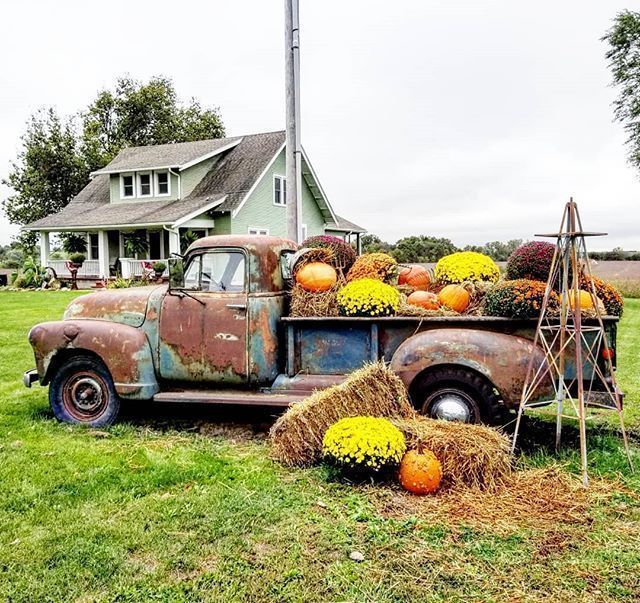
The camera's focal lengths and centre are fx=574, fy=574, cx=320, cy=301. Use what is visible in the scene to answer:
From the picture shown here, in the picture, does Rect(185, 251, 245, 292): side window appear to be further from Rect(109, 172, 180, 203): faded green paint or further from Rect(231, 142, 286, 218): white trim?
Rect(109, 172, 180, 203): faded green paint

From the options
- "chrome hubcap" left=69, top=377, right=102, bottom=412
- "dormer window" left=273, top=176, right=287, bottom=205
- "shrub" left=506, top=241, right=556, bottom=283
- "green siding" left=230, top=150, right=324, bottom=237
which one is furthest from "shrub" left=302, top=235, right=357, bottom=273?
"dormer window" left=273, top=176, right=287, bottom=205

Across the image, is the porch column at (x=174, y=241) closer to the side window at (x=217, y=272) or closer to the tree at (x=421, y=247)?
the tree at (x=421, y=247)

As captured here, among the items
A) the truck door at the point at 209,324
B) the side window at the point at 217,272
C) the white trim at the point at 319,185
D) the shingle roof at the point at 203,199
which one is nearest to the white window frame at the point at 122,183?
the shingle roof at the point at 203,199

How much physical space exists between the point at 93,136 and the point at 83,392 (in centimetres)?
3556

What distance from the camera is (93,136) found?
1468 inches

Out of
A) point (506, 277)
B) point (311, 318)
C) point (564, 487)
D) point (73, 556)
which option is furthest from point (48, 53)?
point (564, 487)

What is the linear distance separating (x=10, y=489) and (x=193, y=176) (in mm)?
23006

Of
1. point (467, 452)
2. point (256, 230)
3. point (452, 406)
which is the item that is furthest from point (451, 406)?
point (256, 230)

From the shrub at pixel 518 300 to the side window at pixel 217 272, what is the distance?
2396 millimetres

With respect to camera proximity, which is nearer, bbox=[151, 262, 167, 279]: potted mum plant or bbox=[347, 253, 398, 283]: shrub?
bbox=[347, 253, 398, 283]: shrub

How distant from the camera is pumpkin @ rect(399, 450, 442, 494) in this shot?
4.16 m

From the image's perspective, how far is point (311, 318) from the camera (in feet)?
17.9

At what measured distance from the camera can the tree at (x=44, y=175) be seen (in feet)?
119

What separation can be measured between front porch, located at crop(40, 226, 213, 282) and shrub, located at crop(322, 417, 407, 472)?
2025 cm
